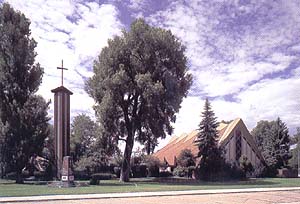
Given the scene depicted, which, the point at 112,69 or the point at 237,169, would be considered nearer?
the point at 112,69

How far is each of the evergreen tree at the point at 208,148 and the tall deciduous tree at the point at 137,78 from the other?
4.62 metres

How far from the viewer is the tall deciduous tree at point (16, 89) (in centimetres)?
4406

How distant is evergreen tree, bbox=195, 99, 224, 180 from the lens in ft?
159

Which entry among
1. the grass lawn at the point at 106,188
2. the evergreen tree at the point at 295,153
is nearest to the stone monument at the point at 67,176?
the grass lawn at the point at 106,188

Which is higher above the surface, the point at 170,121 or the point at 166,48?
the point at 166,48

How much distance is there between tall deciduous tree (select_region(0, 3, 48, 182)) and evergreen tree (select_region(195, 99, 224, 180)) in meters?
18.2

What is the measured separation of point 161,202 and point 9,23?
102 feet


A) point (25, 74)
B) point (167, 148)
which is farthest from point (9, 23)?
point (167, 148)

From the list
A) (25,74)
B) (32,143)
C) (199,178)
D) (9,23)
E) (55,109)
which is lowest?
(199,178)

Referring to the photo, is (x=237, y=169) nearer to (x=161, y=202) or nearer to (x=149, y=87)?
(x=149, y=87)

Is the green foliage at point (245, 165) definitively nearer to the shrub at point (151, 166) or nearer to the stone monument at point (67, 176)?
the shrub at point (151, 166)

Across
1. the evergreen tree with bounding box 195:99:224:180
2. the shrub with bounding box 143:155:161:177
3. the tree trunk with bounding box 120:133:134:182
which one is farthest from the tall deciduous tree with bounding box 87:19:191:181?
the shrub with bounding box 143:155:161:177

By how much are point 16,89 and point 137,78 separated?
13.0 m

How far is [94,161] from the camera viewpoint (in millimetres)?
55250
